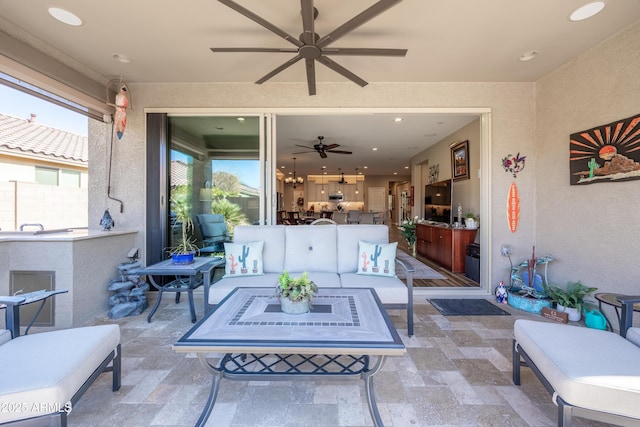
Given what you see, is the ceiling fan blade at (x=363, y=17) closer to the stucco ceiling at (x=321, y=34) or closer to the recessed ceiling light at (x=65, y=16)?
the stucco ceiling at (x=321, y=34)

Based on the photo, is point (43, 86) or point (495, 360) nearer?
point (495, 360)

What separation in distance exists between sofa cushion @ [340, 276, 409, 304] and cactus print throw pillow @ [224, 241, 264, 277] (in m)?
0.88

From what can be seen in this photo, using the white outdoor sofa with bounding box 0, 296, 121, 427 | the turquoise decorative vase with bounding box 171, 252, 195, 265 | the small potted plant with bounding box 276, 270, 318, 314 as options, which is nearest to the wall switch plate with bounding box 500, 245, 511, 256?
the small potted plant with bounding box 276, 270, 318, 314

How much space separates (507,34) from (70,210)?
6.89m

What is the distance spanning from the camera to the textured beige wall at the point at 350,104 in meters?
3.34

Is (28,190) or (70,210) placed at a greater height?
(28,190)

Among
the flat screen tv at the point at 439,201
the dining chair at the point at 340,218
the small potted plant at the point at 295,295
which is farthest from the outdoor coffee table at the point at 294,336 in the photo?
the dining chair at the point at 340,218

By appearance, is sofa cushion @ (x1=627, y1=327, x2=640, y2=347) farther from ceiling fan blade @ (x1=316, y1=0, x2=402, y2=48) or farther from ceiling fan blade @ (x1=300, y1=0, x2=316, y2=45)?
ceiling fan blade @ (x1=300, y1=0, x2=316, y2=45)

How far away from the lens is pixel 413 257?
19.7ft

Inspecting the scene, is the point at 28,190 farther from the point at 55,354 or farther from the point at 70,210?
the point at 55,354

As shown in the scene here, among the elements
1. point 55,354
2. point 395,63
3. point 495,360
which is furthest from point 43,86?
point 495,360

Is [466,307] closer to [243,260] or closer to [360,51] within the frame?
[243,260]

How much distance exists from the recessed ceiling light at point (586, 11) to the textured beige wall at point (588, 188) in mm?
555

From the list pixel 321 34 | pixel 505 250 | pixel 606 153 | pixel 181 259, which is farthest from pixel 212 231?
pixel 606 153
